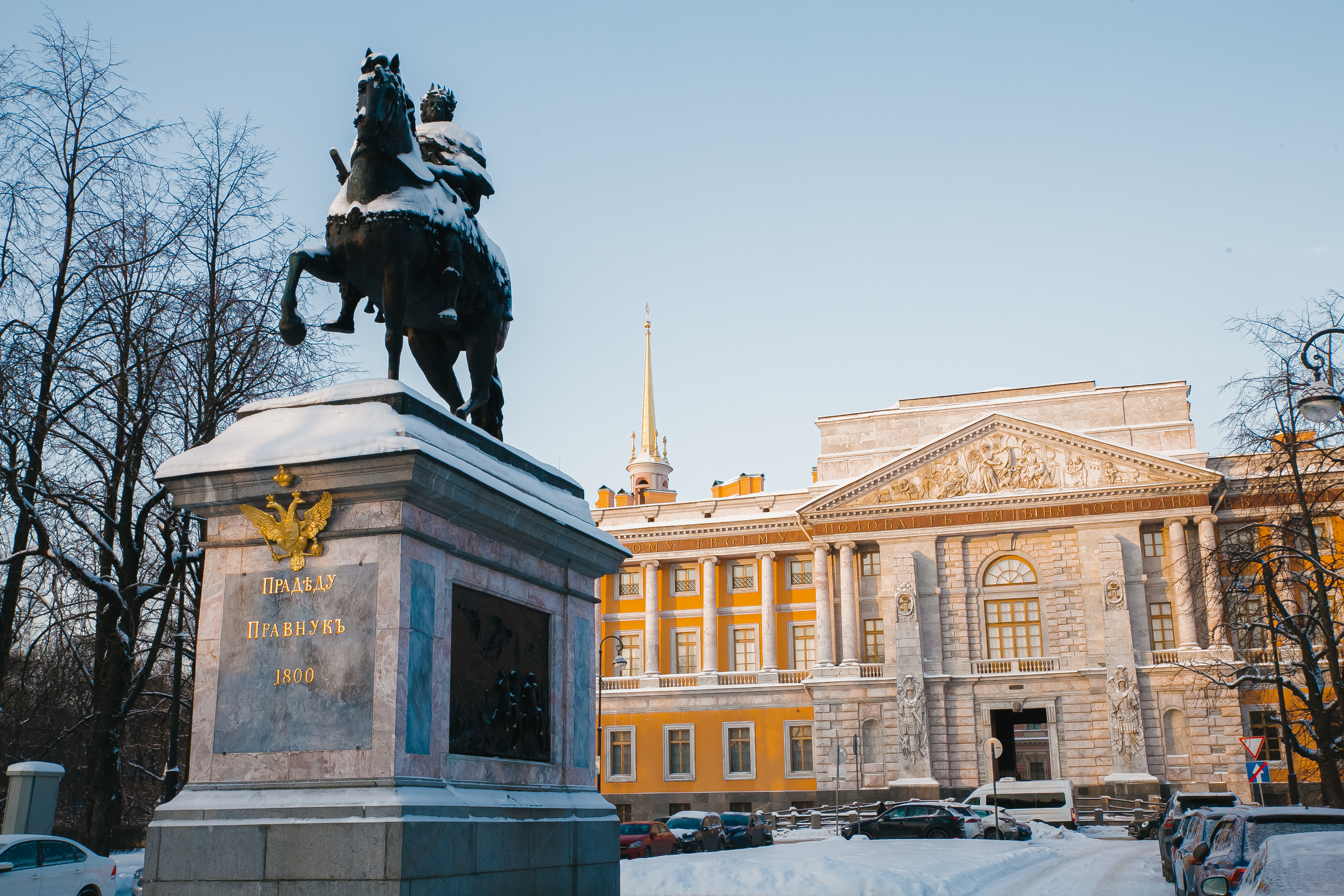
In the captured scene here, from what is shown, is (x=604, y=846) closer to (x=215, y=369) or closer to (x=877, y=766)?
(x=215, y=369)

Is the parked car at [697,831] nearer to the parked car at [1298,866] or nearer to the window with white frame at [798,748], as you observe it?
the window with white frame at [798,748]

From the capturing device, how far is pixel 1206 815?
16.3 meters

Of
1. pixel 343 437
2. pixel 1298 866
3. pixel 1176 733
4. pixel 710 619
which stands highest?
pixel 710 619

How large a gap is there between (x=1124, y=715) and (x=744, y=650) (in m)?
19.3

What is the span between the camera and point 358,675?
7816 millimetres

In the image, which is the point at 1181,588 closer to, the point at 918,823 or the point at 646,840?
the point at 918,823

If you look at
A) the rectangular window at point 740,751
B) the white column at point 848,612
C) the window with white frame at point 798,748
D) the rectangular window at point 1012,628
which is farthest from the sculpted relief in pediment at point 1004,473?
the rectangular window at point 740,751

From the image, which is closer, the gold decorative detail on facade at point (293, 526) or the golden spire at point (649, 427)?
the gold decorative detail on facade at point (293, 526)

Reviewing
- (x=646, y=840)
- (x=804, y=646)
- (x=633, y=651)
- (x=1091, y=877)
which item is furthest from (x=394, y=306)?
(x=633, y=651)

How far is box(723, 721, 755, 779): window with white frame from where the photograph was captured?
2388 inches

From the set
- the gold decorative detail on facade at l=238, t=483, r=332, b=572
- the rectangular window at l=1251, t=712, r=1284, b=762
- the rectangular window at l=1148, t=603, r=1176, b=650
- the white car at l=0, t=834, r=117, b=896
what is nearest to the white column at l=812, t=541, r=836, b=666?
the rectangular window at l=1148, t=603, r=1176, b=650

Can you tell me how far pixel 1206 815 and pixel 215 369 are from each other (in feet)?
56.1

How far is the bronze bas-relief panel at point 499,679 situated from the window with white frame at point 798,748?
5188 cm

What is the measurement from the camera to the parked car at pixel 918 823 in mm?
37969
